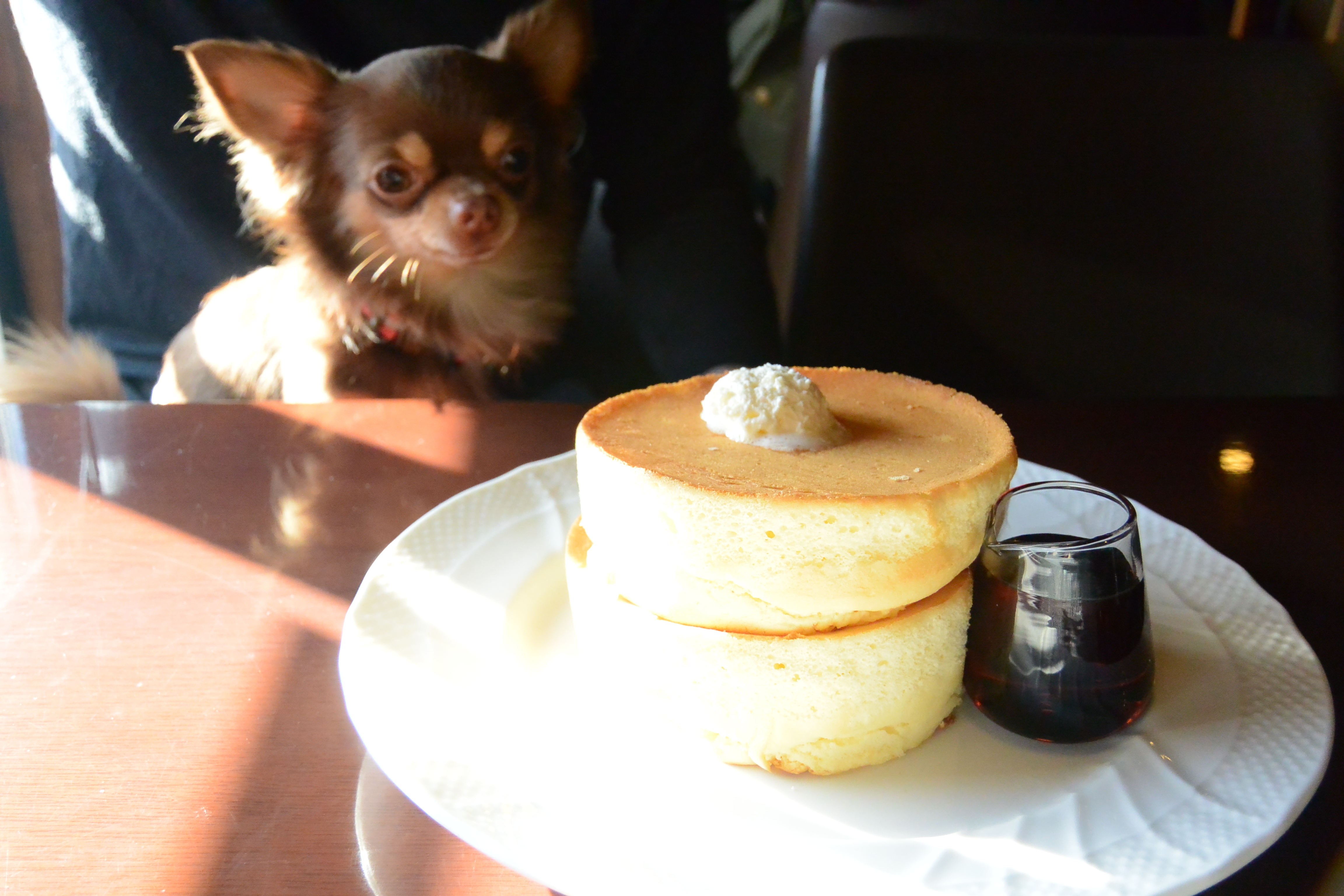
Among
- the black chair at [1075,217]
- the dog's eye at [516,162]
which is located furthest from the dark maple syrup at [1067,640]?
the black chair at [1075,217]

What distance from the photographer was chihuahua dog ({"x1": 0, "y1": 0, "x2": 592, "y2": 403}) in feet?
4.62

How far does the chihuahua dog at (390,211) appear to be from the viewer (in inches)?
55.5

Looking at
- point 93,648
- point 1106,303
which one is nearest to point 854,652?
point 93,648

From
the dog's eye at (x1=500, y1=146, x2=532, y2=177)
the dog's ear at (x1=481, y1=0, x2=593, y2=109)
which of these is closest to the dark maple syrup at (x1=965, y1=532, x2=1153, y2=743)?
the dog's eye at (x1=500, y1=146, x2=532, y2=177)

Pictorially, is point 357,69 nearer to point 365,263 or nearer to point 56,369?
point 365,263

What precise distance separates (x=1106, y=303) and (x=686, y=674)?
5.42ft

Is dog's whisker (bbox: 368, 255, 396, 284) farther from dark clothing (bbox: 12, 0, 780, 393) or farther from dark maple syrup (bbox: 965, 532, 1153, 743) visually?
dark maple syrup (bbox: 965, 532, 1153, 743)

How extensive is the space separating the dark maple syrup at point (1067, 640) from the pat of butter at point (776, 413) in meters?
0.19

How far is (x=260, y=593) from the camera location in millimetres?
1063

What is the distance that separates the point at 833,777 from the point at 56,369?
5.03ft

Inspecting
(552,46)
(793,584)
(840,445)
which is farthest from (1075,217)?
(793,584)

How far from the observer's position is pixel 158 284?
163 centimetres

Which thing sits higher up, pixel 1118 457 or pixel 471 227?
pixel 471 227

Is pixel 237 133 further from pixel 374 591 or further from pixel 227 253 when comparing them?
pixel 374 591
